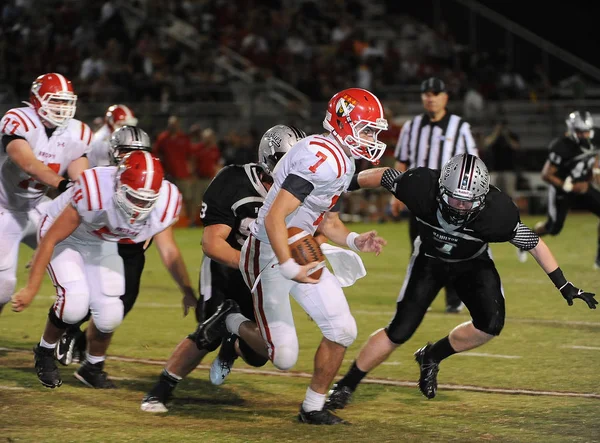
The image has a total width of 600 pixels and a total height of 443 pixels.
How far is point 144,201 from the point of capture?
520cm

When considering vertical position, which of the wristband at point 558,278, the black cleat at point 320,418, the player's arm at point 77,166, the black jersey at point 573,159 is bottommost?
the black cleat at point 320,418

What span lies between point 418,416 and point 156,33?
1405 cm

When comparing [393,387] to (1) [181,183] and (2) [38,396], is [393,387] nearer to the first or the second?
(2) [38,396]

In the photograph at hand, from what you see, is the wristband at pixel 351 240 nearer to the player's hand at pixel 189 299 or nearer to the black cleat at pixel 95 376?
the player's hand at pixel 189 299

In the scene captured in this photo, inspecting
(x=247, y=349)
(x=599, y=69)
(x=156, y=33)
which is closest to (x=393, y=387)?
(x=247, y=349)

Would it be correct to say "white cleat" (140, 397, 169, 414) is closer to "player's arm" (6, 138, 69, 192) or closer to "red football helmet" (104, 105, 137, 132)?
"player's arm" (6, 138, 69, 192)

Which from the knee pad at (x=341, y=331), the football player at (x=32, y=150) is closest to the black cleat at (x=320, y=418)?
the knee pad at (x=341, y=331)

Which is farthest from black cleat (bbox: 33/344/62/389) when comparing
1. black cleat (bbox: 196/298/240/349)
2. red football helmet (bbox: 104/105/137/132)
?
red football helmet (bbox: 104/105/137/132)

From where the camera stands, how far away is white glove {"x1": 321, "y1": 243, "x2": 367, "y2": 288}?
5199 mm

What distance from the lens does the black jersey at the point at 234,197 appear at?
211 inches

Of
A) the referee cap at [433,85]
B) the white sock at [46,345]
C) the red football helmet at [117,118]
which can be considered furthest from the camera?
the red football helmet at [117,118]

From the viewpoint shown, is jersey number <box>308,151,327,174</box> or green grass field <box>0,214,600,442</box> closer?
jersey number <box>308,151,327,174</box>

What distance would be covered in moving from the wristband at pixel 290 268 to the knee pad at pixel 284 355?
1.65ft

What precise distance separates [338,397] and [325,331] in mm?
593
